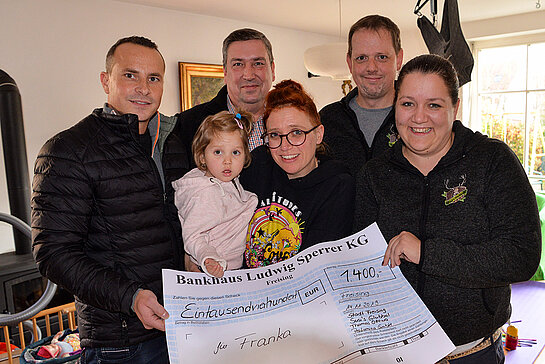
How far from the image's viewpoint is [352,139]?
1.83 metres

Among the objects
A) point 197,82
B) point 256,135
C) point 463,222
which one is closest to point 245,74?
point 256,135

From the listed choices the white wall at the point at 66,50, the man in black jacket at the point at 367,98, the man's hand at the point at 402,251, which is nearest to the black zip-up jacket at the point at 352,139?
the man in black jacket at the point at 367,98

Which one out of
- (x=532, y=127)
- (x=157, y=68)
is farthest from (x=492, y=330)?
(x=532, y=127)

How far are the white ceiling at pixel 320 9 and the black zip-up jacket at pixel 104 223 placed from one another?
4147 millimetres

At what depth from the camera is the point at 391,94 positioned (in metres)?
1.94

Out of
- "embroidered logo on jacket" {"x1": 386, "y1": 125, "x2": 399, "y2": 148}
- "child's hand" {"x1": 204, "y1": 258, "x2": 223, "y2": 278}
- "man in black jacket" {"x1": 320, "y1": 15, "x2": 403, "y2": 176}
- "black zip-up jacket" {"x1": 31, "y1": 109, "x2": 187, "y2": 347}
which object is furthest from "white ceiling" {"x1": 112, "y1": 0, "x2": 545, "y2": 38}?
"child's hand" {"x1": 204, "y1": 258, "x2": 223, "y2": 278}

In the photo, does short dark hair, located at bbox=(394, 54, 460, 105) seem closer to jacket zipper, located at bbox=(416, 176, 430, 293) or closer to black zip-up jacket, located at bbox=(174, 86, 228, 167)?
jacket zipper, located at bbox=(416, 176, 430, 293)

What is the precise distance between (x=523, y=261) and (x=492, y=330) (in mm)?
291

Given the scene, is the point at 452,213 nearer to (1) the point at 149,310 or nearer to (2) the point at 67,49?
(1) the point at 149,310

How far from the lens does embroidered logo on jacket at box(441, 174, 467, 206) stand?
4.19 ft

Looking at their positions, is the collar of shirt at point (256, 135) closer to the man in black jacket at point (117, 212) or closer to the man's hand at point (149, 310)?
the man in black jacket at point (117, 212)

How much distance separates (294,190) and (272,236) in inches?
6.5

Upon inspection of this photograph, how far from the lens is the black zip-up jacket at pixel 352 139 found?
1.79 metres

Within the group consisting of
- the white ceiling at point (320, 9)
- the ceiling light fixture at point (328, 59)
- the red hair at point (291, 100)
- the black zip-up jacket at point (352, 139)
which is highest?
the white ceiling at point (320, 9)
